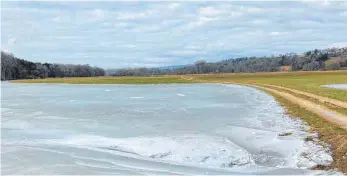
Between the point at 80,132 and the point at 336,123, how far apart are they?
9713mm

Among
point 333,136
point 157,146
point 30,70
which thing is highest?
point 30,70

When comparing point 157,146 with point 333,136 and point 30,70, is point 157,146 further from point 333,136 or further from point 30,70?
point 30,70

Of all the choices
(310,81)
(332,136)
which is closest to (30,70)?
(310,81)

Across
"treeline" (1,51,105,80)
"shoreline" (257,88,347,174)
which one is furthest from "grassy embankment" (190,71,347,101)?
"treeline" (1,51,105,80)

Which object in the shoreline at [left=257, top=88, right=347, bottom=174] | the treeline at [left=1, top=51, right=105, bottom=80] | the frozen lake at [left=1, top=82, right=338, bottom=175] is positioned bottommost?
the frozen lake at [left=1, top=82, right=338, bottom=175]

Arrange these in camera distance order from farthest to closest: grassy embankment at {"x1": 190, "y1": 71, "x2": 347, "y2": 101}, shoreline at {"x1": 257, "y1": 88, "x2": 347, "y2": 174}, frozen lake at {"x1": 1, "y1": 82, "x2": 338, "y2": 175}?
1. grassy embankment at {"x1": 190, "y1": 71, "x2": 347, "y2": 101}
2. frozen lake at {"x1": 1, "y1": 82, "x2": 338, "y2": 175}
3. shoreline at {"x1": 257, "y1": 88, "x2": 347, "y2": 174}

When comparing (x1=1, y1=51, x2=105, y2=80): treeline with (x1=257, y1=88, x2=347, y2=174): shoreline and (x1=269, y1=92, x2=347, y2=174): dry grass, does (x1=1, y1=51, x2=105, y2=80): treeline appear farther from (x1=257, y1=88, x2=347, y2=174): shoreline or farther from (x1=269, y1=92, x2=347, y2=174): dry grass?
(x1=269, y1=92, x2=347, y2=174): dry grass

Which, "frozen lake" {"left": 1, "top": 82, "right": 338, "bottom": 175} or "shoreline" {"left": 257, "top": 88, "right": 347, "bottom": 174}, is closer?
"shoreline" {"left": 257, "top": 88, "right": 347, "bottom": 174}

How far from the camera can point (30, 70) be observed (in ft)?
490

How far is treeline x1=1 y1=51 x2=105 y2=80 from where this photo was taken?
13512 centimetres

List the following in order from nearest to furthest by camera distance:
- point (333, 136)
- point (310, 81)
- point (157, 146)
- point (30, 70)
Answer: point (157, 146) < point (333, 136) < point (310, 81) < point (30, 70)

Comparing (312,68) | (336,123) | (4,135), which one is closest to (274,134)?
(336,123)

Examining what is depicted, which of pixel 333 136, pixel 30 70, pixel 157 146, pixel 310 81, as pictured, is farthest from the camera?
pixel 30 70

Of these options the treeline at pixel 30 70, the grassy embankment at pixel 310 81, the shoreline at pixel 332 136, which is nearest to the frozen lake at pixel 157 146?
the shoreline at pixel 332 136
